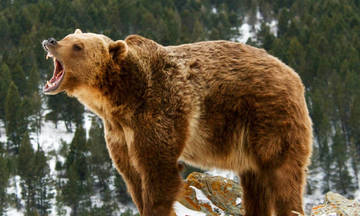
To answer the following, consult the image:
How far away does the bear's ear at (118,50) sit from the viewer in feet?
20.9

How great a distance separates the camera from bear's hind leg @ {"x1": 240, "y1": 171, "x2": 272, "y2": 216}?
7023mm

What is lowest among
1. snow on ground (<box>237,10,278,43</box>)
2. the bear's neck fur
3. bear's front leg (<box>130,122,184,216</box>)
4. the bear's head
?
bear's front leg (<box>130,122,184,216</box>)

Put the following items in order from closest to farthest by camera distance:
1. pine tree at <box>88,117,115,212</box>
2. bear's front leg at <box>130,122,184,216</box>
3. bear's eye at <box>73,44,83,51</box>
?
bear's front leg at <box>130,122,184,216</box>
bear's eye at <box>73,44,83,51</box>
pine tree at <box>88,117,115,212</box>

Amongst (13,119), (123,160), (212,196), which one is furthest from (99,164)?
(123,160)

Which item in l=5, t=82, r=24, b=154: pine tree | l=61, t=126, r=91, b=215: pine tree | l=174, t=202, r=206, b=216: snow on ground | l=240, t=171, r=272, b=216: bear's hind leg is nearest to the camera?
l=240, t=171, r=272, b=216: bear's hind leg

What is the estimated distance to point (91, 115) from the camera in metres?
95.4

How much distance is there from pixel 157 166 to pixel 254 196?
2053 millimetres

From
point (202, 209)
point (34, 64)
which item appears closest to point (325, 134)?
point (34, 64)

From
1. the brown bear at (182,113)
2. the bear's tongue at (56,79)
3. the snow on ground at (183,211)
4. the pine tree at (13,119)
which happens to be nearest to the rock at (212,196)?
the snow on ground at (183,211)

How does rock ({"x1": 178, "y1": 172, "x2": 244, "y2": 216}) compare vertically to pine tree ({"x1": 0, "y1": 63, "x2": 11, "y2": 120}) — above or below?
below

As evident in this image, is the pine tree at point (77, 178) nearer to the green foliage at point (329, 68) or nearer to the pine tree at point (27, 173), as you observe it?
the pine tree at point (27, 173)

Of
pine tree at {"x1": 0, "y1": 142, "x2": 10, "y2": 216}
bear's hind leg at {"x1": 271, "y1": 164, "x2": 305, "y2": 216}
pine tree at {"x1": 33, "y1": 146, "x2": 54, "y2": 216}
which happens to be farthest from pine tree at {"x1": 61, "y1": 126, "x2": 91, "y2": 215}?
bear's hind leg at {"x1": 271, "y1": 164, "x2": 305, "y2": 216}

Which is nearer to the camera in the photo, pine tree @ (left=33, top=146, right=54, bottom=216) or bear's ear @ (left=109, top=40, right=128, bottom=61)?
bear's ear @ (left=109, top=40, right=128, bottom=61)

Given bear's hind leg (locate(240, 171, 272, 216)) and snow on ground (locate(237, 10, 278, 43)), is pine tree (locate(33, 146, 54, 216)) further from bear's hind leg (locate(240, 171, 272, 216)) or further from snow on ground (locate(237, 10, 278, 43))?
bear's hind leg (locate(240, 171, 272, 216))
